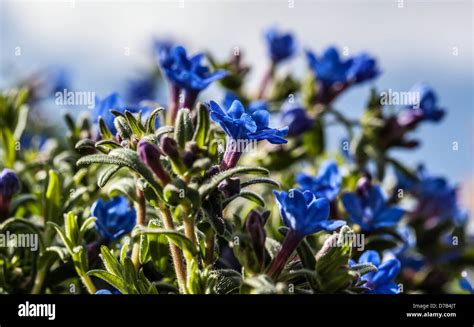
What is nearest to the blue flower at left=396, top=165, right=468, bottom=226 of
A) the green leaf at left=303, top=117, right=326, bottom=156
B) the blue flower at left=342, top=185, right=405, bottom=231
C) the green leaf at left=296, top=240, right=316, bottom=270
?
the green leaf at left=303, top=117, right=326, bottom=156

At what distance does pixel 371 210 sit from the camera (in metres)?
2.68

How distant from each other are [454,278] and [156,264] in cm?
177

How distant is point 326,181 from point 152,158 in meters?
1.04

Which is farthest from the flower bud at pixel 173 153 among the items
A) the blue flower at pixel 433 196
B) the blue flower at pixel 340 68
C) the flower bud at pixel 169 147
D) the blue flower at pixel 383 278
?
the blue flower at pixel 433 196

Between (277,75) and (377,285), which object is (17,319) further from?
(277,75)

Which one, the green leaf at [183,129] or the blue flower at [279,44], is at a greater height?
the blue flower at [279,44]

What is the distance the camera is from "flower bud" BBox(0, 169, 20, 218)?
2.47 metres

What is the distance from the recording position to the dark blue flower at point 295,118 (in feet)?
10.5

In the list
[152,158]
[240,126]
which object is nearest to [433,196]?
[240,126]

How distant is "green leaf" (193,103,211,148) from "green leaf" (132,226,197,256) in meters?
0.25

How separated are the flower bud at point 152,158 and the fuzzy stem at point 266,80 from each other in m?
1.97

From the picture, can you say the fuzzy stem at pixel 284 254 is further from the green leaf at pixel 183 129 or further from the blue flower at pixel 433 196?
the blue flower at pixel 433 196

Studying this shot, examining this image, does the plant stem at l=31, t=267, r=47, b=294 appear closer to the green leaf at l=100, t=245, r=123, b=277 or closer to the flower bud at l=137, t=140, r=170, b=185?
the green leaf at l=100, t=245, r=123, b=277

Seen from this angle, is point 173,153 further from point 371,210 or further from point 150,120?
point 371,210
